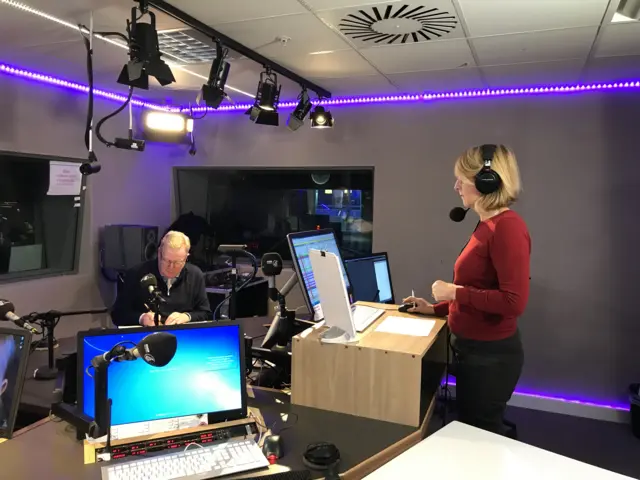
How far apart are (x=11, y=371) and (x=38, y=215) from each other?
116 inches

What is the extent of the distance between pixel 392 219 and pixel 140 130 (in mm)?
2543

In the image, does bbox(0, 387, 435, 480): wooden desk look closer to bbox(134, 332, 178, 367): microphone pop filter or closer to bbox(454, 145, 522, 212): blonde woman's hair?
bbox(134, 332, 178, 367): microphone pop filter

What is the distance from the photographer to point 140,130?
16.1ft

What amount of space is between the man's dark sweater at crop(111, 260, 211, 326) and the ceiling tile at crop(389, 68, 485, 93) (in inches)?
80.1

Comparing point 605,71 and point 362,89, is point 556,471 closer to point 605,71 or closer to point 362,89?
point 605,71

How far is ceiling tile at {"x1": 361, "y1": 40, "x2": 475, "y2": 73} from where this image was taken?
2959 millimetres

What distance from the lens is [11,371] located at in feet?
5.48

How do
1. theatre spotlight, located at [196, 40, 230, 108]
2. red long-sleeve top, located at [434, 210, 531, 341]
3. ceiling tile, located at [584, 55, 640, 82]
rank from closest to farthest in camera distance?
red long-sleeve top, located at [434, 210, 531, 341] → theatre spotlight, located at [196, 40, 230, 108] → ceiling tile, located at [584, 55, 640, 82]

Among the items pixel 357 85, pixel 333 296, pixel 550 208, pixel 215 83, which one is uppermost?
pixel 357 85

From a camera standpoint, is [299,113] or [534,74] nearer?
[534,74]

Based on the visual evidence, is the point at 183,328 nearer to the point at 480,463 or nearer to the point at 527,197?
the point at 480,463

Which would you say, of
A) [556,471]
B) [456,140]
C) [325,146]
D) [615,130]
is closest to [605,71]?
[615,130]

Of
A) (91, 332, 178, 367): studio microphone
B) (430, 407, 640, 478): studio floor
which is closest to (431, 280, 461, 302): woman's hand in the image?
(91, 332, 178, 367): studio microphone

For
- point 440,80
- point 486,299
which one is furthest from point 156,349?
point 440,80
